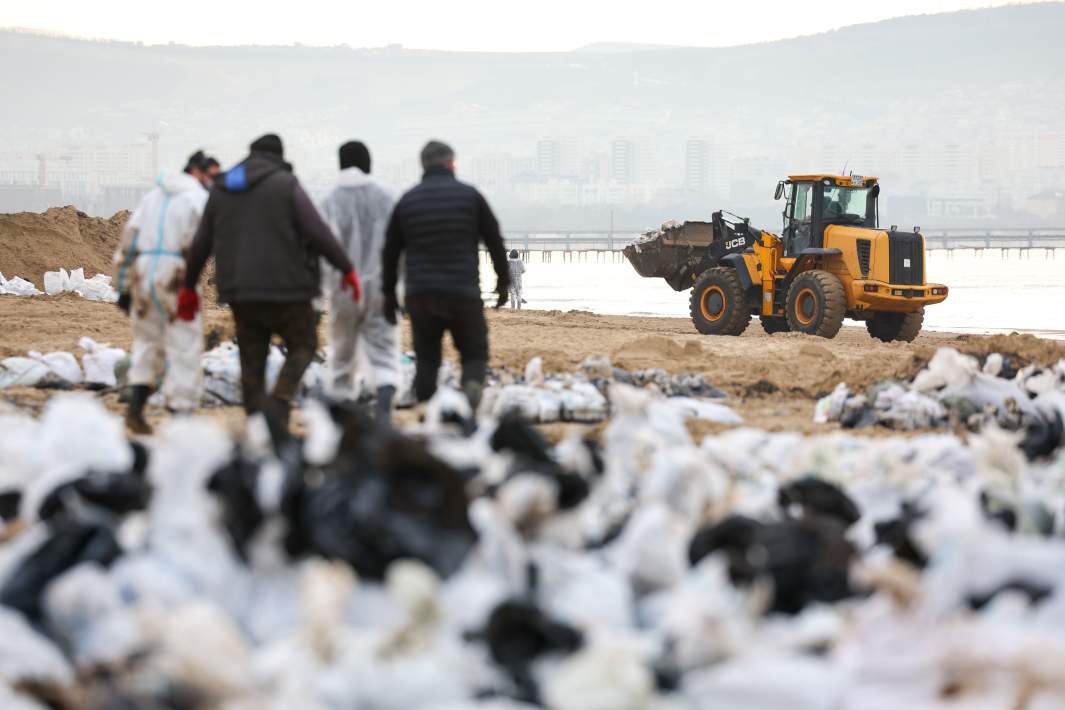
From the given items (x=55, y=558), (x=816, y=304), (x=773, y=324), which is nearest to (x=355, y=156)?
(x=55, y=558)

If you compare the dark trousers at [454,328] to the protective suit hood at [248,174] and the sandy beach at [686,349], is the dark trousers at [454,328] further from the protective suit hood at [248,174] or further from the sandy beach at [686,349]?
the sandy beach at [686,349]

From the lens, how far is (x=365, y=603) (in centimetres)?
298

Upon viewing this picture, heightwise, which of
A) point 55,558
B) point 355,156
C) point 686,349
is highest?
point 355,156

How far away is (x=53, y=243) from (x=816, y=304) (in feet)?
43.3


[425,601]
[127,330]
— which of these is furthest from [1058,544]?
[127,330]

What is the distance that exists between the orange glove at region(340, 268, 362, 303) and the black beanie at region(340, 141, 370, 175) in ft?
2.22

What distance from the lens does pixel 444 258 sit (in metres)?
6.85

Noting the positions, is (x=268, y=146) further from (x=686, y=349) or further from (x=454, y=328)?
(x=686, y=349)

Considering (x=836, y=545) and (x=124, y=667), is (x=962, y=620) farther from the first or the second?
(x=124, y=667)

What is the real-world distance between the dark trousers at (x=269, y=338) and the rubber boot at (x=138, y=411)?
535 millimetres

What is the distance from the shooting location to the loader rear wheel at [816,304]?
15734 mm

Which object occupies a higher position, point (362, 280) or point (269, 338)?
point (362, 280)

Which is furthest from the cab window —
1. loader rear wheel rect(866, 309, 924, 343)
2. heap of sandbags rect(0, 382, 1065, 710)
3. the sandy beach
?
heap of sandbags rect(0, 382, 1065, 710)

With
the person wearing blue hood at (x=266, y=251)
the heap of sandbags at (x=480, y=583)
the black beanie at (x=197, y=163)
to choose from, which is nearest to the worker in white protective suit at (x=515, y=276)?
the black beanie at (x=197, y=163)
